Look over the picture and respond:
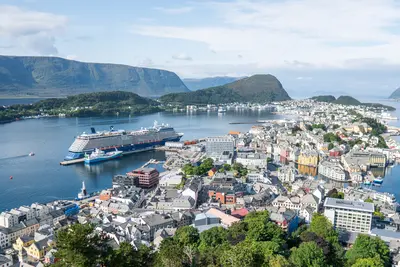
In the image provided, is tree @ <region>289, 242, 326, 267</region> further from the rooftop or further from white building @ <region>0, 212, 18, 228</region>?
white building @ <region>0, 212, 18, 228</region>

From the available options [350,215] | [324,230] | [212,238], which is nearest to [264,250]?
[212,238]

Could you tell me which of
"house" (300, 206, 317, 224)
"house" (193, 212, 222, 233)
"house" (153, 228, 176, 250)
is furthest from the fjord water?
"house" (300, 206, 317, 224)

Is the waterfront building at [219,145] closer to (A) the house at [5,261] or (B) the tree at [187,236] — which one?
(B) the tree at [187,236]

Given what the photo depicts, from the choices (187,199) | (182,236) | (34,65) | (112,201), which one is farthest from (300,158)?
(34,65)

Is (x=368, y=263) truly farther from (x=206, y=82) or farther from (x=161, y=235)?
(x=206, y=82)

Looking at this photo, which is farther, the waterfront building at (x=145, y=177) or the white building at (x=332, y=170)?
the white building at (x=332, y=170)

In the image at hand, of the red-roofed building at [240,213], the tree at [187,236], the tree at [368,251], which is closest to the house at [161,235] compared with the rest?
the tree at [187,236]
